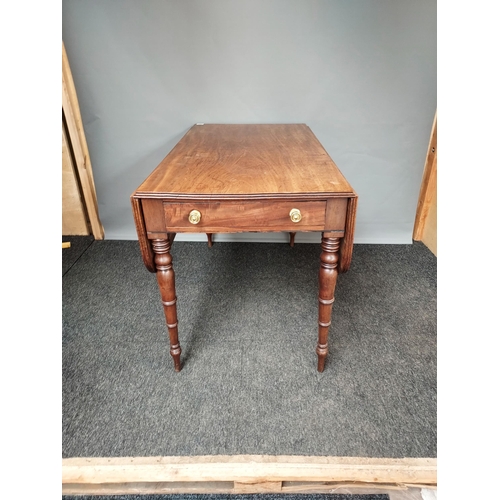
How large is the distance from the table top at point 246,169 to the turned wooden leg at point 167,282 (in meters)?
0.18

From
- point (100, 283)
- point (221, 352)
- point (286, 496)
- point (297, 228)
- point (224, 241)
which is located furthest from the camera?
point (224, 241)

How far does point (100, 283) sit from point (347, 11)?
1836mm

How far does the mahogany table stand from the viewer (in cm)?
111

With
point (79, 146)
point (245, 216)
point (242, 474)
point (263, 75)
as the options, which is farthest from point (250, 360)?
point (79, 146)

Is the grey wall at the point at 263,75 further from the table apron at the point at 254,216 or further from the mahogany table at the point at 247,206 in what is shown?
the table apron at the point at 254,216

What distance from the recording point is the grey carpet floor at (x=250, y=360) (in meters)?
1.18

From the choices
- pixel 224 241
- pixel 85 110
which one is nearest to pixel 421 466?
pixel 224 241

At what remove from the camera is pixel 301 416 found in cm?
124

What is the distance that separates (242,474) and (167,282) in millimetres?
619

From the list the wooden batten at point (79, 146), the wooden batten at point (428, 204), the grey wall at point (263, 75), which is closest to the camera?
the grey wall at point (263, 75)

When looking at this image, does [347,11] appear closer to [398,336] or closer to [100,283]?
[398,336]

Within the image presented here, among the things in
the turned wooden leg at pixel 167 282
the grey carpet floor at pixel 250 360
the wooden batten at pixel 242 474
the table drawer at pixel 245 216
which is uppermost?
the table drawer at pixel 245 216

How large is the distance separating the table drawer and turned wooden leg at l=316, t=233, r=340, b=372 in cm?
7

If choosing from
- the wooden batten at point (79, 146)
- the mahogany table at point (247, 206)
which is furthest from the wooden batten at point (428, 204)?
the wooden batten at point (79, 146)
